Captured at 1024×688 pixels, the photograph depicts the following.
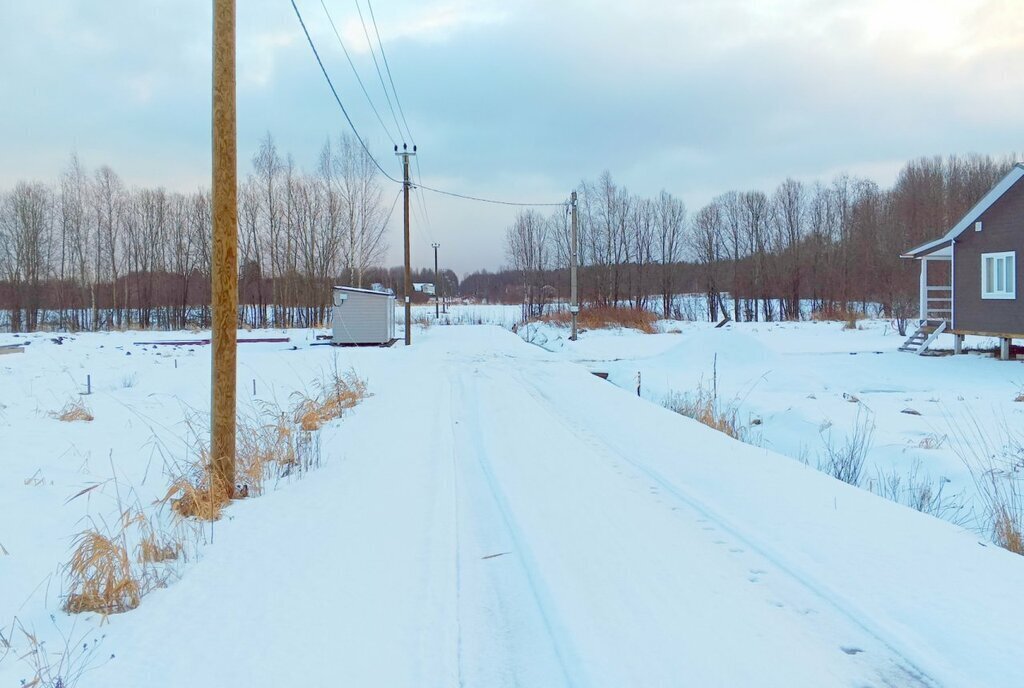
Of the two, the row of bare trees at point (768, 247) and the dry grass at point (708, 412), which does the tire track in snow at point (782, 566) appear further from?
the row of bare trees at point (768, 247)

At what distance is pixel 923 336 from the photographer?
2298 centimetres

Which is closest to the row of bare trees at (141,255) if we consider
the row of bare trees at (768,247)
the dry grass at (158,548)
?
the row of bare trees at (768,247)

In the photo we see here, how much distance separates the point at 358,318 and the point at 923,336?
2147 centimetres

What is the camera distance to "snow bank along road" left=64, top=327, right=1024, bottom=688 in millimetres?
2965

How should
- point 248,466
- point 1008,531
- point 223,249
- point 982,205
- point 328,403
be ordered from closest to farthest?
point 1008,531 < point 223,249 < point 248,466 < point 328,403 < point 982,205

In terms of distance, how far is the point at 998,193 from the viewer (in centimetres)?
1964

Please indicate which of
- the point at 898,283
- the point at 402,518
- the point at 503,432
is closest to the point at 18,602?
the point at 402,518

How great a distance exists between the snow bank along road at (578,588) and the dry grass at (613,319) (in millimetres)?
29845

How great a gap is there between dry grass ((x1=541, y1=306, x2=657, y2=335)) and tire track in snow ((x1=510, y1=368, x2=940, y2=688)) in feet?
91.8

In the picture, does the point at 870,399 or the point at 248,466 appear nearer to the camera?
the point at 248,466

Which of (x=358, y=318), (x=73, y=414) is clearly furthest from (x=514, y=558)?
(x=358, y=318)

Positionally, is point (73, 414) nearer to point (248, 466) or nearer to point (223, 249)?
point (248, 466)

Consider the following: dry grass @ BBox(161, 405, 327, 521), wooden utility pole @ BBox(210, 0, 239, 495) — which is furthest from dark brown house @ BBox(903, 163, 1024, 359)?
wooden utility pole @ BBox(210, 0, 239, 495)

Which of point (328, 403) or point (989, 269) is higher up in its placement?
point (989, 269)
